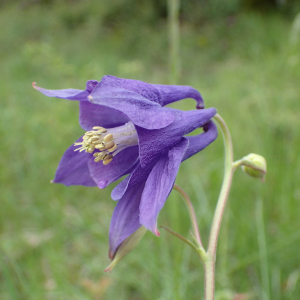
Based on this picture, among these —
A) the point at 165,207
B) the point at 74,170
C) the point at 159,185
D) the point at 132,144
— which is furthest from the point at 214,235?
the point at 165,207

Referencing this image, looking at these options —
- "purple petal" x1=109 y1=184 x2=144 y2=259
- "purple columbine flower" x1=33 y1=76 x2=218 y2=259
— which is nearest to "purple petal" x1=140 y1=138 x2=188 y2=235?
"purple columbine flower" x1=33 y1=76 x2=218 y2=259

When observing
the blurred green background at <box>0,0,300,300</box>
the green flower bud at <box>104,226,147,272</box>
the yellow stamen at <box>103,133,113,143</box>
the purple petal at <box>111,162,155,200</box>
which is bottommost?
the blurred green background at <box>0,0,300,300</box>

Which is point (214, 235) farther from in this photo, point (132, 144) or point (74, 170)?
point (74, 170)

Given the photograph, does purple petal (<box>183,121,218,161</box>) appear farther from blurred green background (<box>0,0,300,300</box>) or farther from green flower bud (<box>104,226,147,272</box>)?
blurred green background (<box>0,0,300,300</box>)

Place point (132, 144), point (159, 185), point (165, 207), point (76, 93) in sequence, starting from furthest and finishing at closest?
point (165, 207) → point (132, 144) → point (76, 93) → point (159, 185)

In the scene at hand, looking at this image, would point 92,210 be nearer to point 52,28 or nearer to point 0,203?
point 0,203

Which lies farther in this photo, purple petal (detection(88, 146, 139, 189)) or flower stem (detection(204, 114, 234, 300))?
purple petal (detection(88, 146, 139, 189))

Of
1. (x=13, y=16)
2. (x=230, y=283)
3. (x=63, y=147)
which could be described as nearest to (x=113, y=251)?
(x=230, y=283)
